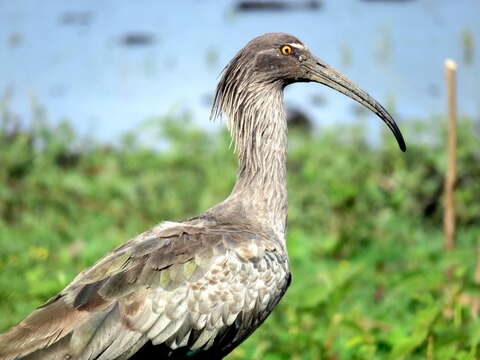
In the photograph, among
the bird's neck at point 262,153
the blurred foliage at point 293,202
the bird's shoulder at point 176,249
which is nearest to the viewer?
the bird's shoulder at point 176,249

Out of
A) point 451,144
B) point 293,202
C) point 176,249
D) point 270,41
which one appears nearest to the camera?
point 176,249

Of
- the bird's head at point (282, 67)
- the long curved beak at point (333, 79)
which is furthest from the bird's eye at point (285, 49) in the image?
Answer: the long curved beak at point (333, 79)

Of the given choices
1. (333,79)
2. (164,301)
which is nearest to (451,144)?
(333,79)

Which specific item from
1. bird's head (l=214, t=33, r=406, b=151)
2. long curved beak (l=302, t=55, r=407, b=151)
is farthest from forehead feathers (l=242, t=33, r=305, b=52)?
long curved beak (l=302, t=55, r=407, b=151)

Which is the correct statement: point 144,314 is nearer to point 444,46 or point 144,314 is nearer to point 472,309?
point 472,309

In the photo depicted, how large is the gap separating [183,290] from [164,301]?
0.10 metres

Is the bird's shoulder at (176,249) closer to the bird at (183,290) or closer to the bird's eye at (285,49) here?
the bird at (183,290)

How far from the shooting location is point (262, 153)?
4.84 metres

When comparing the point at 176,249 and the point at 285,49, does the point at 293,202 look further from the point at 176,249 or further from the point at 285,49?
the point at 176,249

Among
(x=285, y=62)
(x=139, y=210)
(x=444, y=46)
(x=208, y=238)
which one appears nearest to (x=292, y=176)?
(x=139, y=210)

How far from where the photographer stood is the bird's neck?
4715mm

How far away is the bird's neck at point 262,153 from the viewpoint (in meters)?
4.71

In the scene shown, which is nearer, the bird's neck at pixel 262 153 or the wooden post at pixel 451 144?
the bird's neck at pixel 262 153

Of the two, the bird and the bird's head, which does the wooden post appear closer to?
the bird's head
